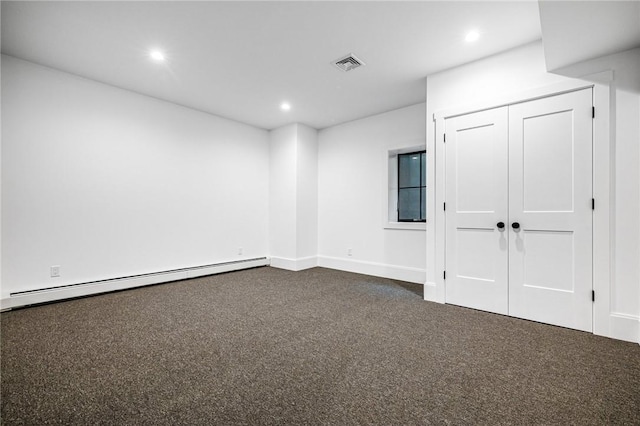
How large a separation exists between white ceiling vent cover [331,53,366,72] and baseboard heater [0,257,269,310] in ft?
11.8

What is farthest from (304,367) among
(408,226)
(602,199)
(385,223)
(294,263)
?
(294,263)

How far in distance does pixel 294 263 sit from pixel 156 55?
142 inches

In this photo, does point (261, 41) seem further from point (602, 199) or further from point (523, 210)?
point (602, 199)

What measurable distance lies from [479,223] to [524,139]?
3.08 ft

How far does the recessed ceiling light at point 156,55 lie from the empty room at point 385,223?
0.02 m

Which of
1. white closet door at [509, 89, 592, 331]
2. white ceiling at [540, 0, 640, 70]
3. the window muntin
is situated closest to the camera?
white ceiling at [540, 0, 640, 70]

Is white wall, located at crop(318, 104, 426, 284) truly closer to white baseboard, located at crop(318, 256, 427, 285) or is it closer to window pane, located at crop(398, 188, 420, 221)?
white baseboard, located at crop(318, 256, 427, 285)

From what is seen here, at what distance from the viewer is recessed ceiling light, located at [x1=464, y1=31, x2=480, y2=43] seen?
2533 millimetres

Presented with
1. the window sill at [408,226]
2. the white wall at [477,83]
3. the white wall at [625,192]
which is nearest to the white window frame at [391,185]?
the window sill at [408,226]

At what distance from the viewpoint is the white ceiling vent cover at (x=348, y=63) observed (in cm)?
299

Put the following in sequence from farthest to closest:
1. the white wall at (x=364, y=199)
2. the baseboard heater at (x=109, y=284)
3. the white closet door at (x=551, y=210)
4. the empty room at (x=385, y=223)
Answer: the white wall at (x=364, y=199) < the baseboard heater at (x=109, y=284) < the white closet door at (x=551, y=210) < the empty room at (x=385, y=223)

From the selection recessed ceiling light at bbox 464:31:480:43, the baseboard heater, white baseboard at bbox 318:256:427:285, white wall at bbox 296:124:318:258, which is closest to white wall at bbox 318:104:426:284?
white baseboard at bbox 318:256:427:285

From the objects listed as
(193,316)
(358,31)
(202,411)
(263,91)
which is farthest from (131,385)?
(263,91)

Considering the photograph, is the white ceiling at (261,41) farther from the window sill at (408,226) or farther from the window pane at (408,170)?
the window sill at (408,226)
